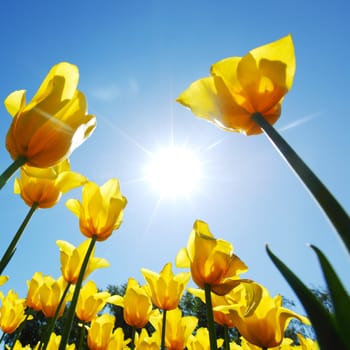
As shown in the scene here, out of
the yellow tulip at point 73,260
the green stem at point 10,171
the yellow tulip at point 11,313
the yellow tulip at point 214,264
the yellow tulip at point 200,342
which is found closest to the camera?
the green stem at point 10,171

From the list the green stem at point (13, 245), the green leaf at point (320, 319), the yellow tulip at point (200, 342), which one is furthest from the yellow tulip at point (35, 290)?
the green leaf at point (320, 319)

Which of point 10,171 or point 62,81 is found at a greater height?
point 62,81

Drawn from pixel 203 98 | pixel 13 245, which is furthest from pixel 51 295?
pixel 203 98

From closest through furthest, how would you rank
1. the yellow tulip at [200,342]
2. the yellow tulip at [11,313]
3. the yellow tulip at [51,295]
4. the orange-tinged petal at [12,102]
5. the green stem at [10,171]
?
the green stem at [10,171]
the orange-tinged petal at [12,102]
the yellow tulip at [200,342]
the yellow tulip at [51,295]
the yellow tulip at [11,313]

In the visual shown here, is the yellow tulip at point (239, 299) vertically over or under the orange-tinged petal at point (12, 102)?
under

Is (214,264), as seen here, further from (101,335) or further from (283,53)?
(101,335)

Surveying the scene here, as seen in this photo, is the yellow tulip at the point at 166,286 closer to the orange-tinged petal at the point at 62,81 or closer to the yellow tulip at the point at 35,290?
the yellow tulip at the point at 35,290
